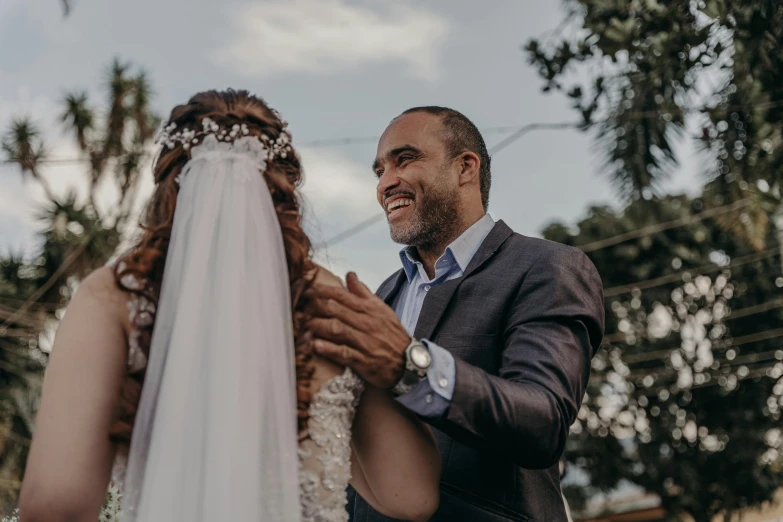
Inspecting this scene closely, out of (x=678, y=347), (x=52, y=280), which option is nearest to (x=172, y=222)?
(x=52, y=280)

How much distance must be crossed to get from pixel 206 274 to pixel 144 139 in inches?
917

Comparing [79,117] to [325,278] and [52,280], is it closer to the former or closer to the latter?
[52,280]

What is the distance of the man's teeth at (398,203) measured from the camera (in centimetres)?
406

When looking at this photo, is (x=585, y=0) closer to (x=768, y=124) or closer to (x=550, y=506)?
(x=768, y=124)

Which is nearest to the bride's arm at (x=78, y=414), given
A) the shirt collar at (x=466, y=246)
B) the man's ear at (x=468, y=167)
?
the shirt collar at (x=466, y=246)

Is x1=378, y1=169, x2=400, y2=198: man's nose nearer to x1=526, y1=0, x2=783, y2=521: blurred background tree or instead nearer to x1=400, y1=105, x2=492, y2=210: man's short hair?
x1=400, y1=105, x2=492, y2=210: man's short hair

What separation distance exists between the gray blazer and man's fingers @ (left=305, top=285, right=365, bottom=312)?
38 centimetres

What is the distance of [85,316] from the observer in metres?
2.25

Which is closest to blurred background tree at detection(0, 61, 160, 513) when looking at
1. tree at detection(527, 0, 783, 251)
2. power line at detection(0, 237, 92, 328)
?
power line at detection(0, 237, 92, 328)

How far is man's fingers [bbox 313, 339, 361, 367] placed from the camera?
97.7 inches

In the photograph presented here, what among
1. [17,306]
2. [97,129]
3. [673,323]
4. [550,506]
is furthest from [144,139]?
[550,506]

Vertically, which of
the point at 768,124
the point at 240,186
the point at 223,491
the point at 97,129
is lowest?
the point at 223,491

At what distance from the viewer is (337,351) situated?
2484 millimetres

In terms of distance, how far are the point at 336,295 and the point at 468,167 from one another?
184 cm
